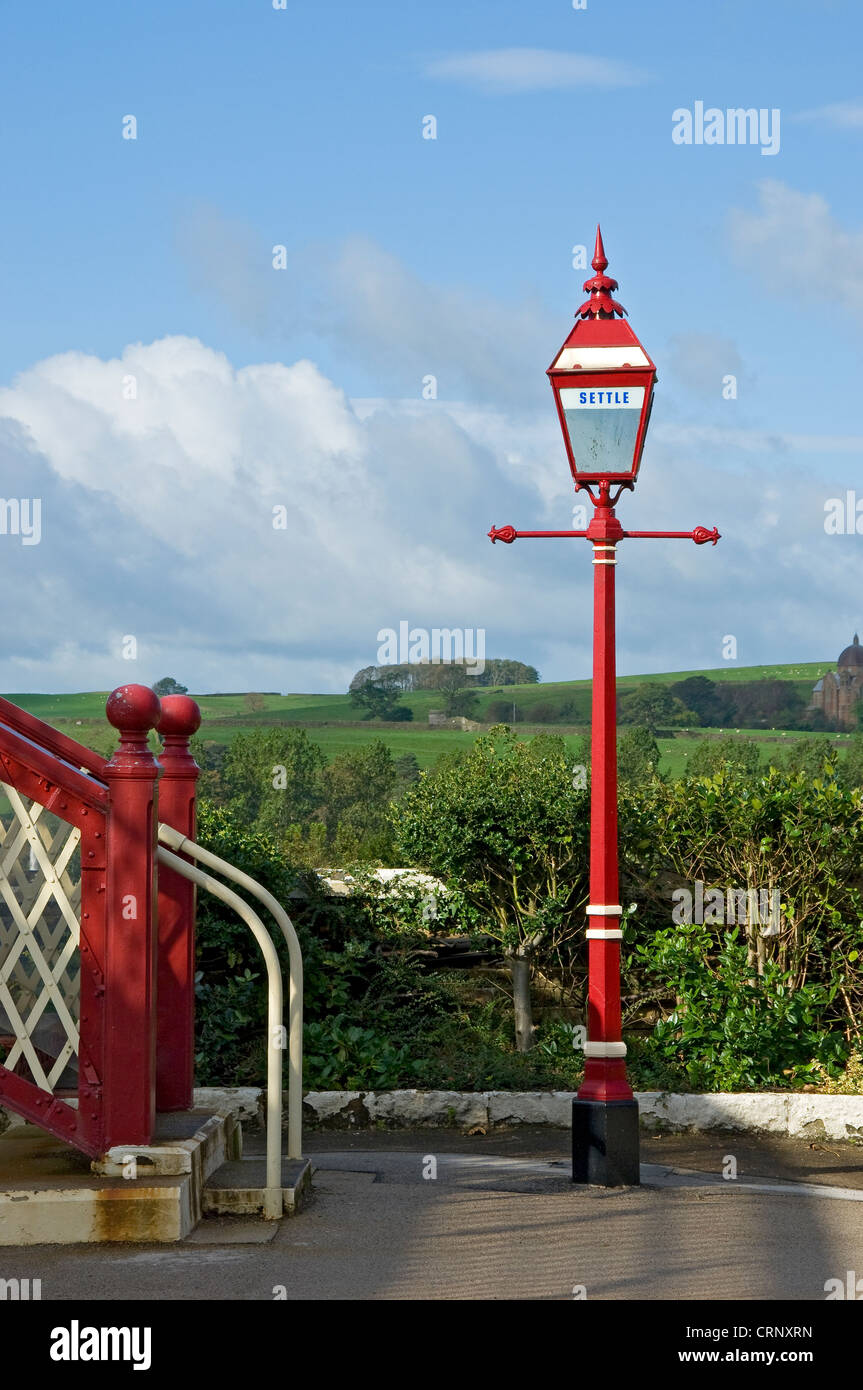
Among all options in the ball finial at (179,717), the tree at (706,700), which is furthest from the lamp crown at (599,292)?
the tree at (706,700)

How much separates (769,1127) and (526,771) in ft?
9.61

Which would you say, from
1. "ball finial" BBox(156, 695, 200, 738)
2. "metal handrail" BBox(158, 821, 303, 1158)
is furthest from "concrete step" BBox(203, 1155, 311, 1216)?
"ball finial" BBox(156, 695, 200, 738)

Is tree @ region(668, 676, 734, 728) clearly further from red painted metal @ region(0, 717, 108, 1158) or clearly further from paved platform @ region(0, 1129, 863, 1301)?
red painted metal @ region(0, 717, 108, 1158)

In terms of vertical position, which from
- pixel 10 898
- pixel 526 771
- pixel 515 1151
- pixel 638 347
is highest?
pixel 638 347

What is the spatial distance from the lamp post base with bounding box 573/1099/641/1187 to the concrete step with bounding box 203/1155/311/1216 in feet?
4.74

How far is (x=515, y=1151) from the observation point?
866cm

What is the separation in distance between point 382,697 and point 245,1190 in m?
25.8

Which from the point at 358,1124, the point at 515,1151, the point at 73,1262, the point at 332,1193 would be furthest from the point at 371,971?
the point at 73,1262

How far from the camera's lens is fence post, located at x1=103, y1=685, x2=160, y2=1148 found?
5.91m

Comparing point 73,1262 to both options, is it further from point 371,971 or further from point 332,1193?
point 371,971

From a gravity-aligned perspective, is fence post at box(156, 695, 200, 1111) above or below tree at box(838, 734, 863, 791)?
below

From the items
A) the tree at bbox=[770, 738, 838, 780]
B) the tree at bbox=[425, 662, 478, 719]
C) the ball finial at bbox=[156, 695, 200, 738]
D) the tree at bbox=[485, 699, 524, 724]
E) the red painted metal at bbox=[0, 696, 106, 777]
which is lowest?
the red painted metal at bbox=[0, 696, 106, 777]

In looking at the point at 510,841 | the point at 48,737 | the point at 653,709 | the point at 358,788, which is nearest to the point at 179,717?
the point at 48,737

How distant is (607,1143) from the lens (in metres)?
7.31
